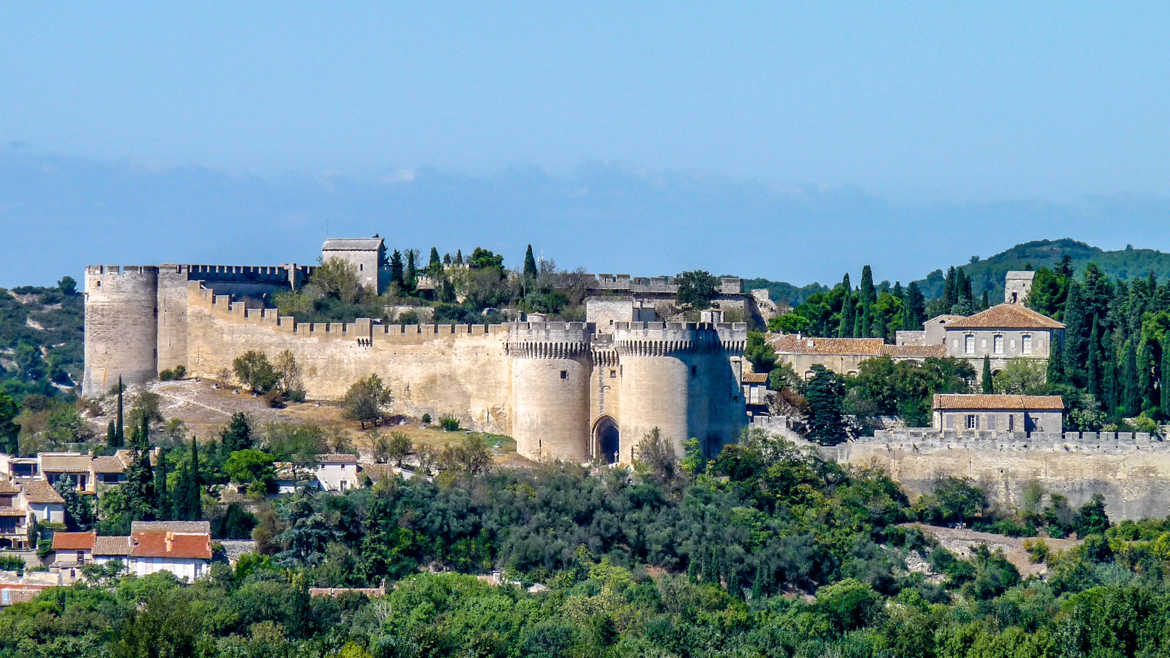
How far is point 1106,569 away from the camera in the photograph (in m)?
48.4

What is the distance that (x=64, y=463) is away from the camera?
50219mm

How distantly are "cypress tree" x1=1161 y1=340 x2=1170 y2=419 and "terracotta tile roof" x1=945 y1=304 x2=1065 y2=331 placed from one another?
277 cm

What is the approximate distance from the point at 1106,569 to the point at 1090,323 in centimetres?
1497

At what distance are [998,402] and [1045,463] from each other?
1901mm

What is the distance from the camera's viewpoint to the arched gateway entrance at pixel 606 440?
52.5m

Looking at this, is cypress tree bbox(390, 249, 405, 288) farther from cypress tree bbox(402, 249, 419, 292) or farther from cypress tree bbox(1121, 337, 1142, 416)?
cypress tree bbox(1121, 337, 1142, 416)

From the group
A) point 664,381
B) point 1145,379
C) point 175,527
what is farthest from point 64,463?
point 1145,379

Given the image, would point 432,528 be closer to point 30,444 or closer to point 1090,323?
point 30,444

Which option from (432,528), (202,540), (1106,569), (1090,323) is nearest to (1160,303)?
(1090,323)

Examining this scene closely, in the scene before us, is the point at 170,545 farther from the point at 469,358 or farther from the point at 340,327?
the point at 340,327

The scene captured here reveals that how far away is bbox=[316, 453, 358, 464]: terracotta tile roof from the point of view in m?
50.8

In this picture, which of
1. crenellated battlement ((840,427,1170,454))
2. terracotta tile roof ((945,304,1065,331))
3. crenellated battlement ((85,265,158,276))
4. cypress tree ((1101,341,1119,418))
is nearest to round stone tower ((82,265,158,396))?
crenellated battlement ((85,265,158,276))

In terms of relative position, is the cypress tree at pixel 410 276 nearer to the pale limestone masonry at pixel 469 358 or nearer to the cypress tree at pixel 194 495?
the pale limestone masonry at pixel 469 358

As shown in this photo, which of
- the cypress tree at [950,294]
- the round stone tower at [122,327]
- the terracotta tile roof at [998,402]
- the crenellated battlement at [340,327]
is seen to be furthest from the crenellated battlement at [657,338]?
the cypress tree at [950,294]
